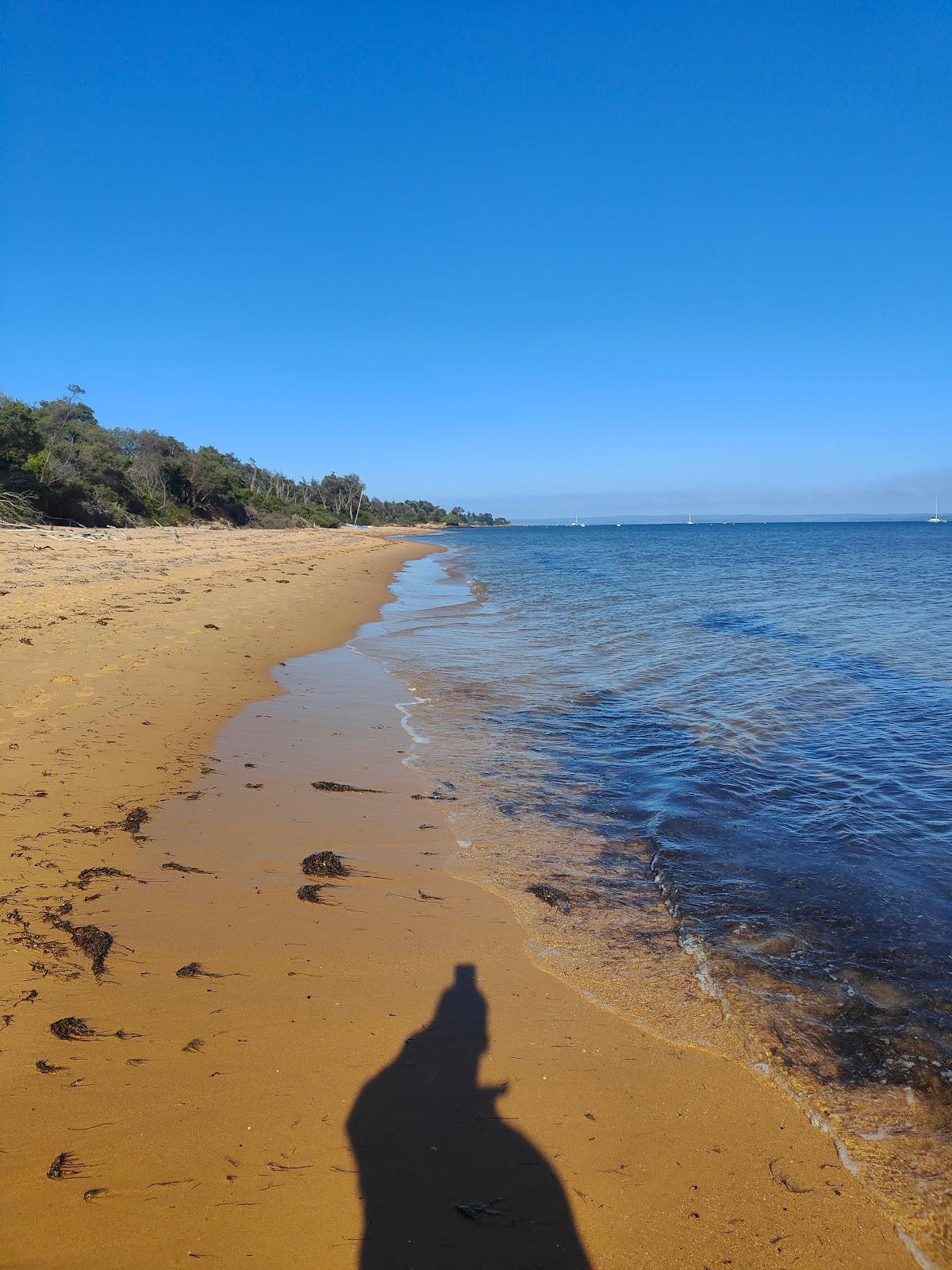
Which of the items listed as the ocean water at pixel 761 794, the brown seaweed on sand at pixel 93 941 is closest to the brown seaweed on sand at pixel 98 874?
the brown seaweed on sand at pixel 93 941

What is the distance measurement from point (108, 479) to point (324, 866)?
134 feet

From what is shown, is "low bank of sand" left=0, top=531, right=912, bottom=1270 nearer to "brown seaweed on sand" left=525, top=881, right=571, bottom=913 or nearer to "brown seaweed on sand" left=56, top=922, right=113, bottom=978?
"brown seaweed on sand" left=56, top=922, right=113, bottom=978

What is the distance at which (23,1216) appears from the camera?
181cm

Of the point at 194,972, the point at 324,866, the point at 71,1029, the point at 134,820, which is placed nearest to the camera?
the point at 71,1029

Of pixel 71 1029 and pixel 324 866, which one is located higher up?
pixel 71 1029

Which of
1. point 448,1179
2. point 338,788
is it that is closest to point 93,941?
point 448,1179

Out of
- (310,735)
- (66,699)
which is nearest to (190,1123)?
(310,735)

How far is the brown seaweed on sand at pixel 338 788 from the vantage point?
5.25m

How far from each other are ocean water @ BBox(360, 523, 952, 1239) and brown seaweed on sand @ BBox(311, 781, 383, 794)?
2.62 feet

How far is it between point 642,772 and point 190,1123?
4719 mm

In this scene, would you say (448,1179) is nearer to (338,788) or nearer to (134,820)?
(134,820)

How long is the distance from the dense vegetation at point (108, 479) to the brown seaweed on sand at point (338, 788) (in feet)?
86.1

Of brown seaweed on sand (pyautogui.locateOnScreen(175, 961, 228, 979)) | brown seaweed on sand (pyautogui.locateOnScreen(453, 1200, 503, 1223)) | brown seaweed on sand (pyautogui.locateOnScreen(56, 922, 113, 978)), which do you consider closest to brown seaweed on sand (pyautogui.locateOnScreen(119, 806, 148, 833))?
brown seaweed on sand (pyautogui.locateOnScreen(56, 922, 113, 978))

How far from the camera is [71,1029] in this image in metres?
2.49
